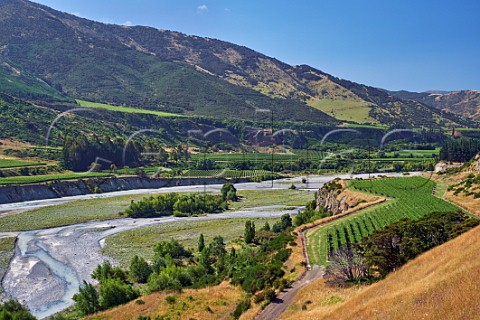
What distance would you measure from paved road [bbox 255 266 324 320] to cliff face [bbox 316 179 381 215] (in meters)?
28.0

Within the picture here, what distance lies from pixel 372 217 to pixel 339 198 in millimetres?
17823

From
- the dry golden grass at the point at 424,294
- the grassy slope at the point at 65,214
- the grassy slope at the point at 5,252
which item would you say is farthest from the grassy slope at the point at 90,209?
the dry golden grass at the point at 424,294

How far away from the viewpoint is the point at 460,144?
140500 millimetres

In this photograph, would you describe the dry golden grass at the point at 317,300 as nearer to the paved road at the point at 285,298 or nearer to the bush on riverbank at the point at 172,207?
the paved road at the point at 285,298

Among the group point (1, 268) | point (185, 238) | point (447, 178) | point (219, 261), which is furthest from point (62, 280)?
point (447, 178)

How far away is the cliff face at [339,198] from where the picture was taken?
206ft

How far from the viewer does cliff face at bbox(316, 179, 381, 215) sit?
206 ft

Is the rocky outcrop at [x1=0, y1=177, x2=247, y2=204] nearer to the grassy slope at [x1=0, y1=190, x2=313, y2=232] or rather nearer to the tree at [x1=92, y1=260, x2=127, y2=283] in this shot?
the grassy slope at [x1=0, y1=190, x2=313, y2=232]

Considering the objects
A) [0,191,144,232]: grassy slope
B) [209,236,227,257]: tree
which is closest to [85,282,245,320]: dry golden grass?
[209,236,227,257]: tree

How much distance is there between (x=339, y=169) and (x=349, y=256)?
136995 mm

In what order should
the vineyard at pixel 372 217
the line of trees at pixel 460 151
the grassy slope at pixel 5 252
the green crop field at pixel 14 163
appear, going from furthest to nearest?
the line of trees at pixel 460 151 < the green crop field at pixel 14 163 < the grassy slope at pixel 5 252 < the vineyard at pixel 372 217

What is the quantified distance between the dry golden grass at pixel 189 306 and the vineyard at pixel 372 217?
7377 mm

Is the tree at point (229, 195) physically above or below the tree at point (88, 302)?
above

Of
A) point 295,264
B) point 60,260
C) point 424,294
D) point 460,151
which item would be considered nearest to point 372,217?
point 295,264
